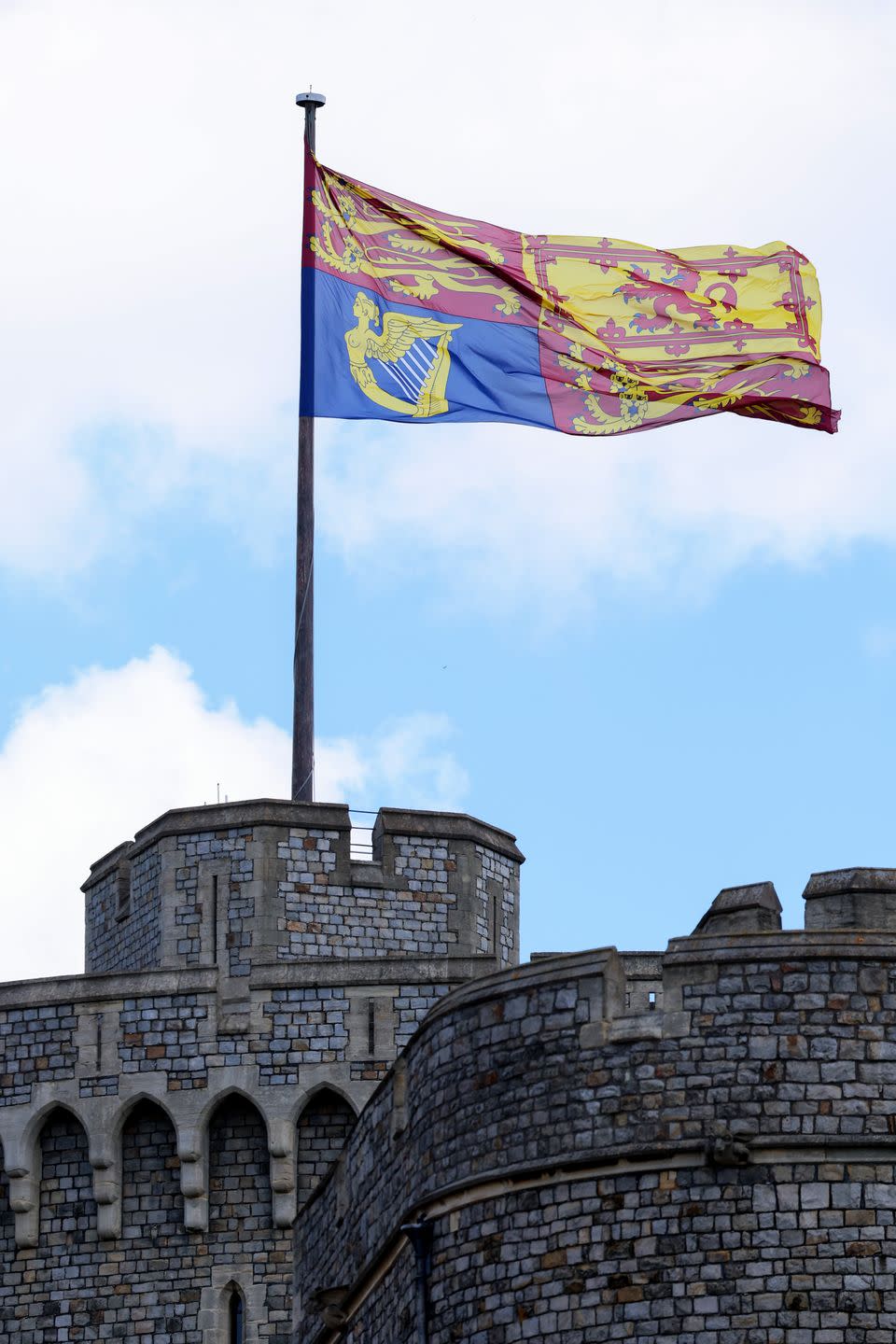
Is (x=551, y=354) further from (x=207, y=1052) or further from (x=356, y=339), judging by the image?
(x=207, y=1052)

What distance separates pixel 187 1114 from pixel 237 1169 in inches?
27.5

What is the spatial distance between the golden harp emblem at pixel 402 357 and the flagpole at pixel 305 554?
1.57ft

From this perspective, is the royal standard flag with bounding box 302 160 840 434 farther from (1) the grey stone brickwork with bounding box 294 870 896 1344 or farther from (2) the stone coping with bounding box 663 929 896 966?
(2) the stone coping with bounding box 663 929 896 966

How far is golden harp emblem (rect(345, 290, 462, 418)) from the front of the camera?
1332 inches

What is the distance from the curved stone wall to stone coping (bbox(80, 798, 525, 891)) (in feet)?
39.8

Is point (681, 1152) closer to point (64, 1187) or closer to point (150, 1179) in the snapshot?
point (150, 1179)

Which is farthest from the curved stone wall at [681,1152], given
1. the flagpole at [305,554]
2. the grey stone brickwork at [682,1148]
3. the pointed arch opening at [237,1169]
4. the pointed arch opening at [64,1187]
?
the flagpole at [305,554]

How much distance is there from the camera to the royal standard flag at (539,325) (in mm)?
33938

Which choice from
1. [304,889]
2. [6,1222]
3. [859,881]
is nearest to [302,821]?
[304,889]

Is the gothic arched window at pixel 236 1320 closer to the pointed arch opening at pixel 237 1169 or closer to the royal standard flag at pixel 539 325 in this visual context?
the pointed arch opening at pixel 237 1169

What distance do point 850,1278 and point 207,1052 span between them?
1294 centimetres

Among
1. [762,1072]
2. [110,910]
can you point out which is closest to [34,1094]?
[110,910]

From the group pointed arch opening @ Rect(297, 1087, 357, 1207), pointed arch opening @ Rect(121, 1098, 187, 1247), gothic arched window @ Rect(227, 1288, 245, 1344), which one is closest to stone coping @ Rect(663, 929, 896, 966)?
pointed arch opening @ Rect(297, 1087, 357, 1207)

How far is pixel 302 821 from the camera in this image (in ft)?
106
